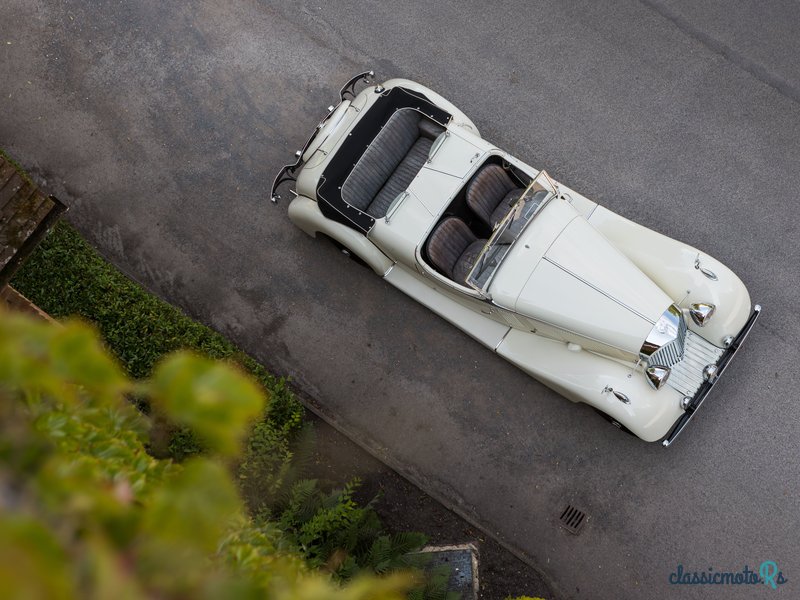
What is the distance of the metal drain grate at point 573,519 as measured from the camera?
6492 millimetres

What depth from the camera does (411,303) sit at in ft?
22.7

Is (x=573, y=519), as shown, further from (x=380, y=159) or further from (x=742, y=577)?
(x=380, y=159)

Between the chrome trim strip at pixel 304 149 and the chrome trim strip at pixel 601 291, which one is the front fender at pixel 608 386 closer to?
the chrome trim strip at pixel 601 291

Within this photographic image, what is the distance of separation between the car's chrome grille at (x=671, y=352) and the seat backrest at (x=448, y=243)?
2.07 m

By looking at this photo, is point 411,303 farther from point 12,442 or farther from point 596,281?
point 12,442

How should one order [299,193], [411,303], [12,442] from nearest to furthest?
[12,442] < [299,193] < [411,303]

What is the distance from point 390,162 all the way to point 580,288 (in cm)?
232

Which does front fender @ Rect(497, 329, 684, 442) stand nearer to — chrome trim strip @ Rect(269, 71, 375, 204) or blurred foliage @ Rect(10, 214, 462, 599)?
blurred foliage @ Rect(10, 214, 462, 599)

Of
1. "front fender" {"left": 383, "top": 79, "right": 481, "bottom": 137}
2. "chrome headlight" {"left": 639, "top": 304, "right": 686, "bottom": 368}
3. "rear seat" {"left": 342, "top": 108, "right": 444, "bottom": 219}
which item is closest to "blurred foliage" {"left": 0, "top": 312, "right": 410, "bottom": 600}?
"rear seat" {"left": 342, "top": 108, "right": 444, "bottom": 219}

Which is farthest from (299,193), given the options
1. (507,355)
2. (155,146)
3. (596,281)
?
(596,281)

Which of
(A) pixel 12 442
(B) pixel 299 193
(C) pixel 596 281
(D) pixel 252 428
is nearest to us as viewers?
(A) pixel 12 442

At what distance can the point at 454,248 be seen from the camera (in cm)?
600

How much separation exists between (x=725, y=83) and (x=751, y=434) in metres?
4.07

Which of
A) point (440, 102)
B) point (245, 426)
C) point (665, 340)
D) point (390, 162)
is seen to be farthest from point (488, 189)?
point (245, 426)
